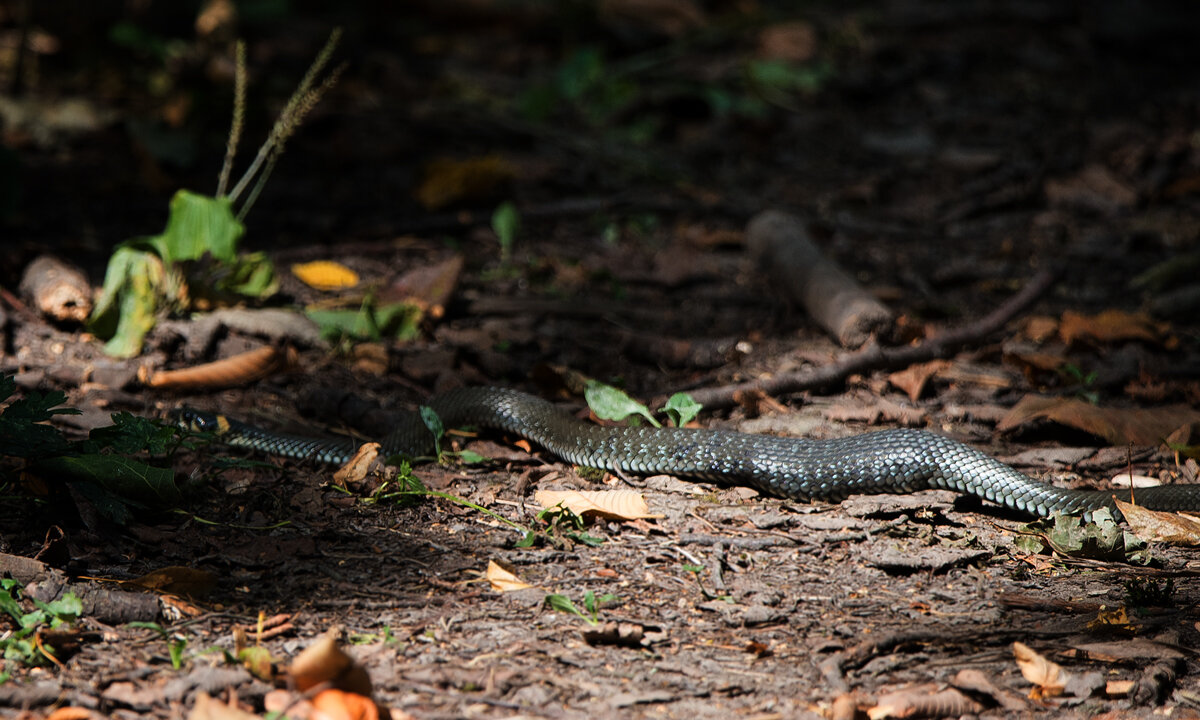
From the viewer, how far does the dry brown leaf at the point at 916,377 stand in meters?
5.79

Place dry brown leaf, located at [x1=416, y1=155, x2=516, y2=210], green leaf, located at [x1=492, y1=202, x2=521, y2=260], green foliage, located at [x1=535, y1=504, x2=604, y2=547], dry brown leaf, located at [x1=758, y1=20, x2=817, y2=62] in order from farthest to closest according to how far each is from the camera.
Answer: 1. dry brown leaf, located at [x1=758, y1=20, x2=817, y2=62]
2. dry brown leaf, located at [x1=416, y1=155, x2=516, y2=210]
3. green leaf, located at [x1=492, y1=202, x2=521, y2=260]
4. green foliage, located at [x1=535, y1=504, x2=604, y2=547]

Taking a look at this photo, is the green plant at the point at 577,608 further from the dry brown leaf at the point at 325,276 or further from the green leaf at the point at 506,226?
the green leaf at the point at 506,226

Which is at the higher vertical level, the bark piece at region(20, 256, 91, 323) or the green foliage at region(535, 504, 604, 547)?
the green foliage at region(535, 504, 604, 547)

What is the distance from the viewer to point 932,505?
14.6 feet

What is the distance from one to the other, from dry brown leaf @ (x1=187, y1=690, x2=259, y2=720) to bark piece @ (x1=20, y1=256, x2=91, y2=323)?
4103 mm

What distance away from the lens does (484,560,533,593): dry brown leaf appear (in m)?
3.68

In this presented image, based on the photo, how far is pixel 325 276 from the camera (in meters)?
7.28

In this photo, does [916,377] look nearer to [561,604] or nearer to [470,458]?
[470,458]

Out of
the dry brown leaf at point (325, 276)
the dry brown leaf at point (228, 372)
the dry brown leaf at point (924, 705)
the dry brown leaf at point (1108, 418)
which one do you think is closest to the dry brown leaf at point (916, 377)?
the dry brown leaf at point (1108, 418)

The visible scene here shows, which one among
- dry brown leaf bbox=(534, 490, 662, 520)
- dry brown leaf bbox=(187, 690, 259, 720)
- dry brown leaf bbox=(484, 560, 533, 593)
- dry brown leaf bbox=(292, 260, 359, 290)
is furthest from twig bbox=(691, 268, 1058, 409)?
dry brown leaf bbox=(187, 690, 259, 720)

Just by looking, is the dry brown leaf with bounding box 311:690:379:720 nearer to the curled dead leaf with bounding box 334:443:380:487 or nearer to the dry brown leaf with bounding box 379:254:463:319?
the curled dead leaf with bounding box 334:443:380:487

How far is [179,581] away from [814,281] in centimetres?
464

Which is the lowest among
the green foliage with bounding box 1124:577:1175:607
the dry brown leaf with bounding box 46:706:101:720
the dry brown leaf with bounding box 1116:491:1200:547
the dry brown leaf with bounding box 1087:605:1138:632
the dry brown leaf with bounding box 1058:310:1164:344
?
the dry brown leaf with bounding box 46:706:101:720

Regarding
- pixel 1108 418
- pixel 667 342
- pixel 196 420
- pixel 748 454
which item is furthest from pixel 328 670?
pixel 1108 418
